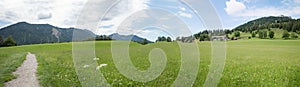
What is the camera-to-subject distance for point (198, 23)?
555 inches

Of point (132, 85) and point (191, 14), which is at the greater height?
point (191, 14)

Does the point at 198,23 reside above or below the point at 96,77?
above

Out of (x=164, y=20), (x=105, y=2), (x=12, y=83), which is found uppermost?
(x=105, y=2)

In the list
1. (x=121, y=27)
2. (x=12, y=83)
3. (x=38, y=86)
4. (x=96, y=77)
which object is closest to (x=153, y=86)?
(x=121, y=27)

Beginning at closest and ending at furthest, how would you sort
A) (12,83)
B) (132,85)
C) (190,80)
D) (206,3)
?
(206,3)
(132,85)
(190,80)
(12,83)

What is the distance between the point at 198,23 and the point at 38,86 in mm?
8980

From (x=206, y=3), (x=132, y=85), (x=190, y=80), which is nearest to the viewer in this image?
(x=206, y=3)

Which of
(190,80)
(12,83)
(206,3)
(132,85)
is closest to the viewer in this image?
(206,3)

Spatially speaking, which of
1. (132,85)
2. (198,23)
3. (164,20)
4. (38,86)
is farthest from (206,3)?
(38,86)

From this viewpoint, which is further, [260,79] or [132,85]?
[260,79]

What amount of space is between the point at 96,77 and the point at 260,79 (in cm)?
955

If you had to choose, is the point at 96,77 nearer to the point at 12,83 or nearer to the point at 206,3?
the point at 12,83

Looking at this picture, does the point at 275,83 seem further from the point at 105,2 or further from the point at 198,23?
the point at 105,2

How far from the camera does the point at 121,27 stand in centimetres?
1408
